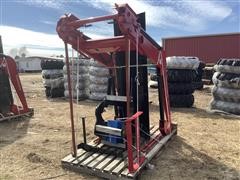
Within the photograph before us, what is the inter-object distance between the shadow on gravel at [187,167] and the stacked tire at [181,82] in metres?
3.78

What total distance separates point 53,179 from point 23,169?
62 centimetres

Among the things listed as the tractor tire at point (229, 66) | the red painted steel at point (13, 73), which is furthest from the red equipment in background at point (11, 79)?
the tractor tire at point (229, 66)

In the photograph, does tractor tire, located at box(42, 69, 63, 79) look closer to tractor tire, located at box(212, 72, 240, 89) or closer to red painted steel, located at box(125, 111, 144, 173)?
tractor tire, located at box(212, 72, 240, 89)

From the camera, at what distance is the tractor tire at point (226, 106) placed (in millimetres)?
7331

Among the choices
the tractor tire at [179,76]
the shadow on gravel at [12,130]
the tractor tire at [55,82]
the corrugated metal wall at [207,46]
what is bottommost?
the shadow on gravel at [12,130]

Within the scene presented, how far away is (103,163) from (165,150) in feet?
4.23

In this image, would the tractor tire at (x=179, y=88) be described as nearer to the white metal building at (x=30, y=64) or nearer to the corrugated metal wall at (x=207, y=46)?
the corrugated metal wall at (x=207, y=46)

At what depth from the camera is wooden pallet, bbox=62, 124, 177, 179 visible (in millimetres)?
3734

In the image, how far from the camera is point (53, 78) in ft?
37.5

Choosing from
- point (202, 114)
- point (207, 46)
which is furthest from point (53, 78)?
point (207, 46)

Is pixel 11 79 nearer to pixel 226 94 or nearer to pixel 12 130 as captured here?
pixel 12 130

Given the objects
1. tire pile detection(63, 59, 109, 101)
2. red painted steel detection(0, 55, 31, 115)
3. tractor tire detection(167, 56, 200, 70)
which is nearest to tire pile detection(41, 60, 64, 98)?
tire pile detection(63, 59, 109, 101)

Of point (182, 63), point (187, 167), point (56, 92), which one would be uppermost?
point (182, 63)

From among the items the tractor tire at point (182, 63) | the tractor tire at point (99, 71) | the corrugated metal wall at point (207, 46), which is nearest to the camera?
the tractor tire at point (182, 63)
